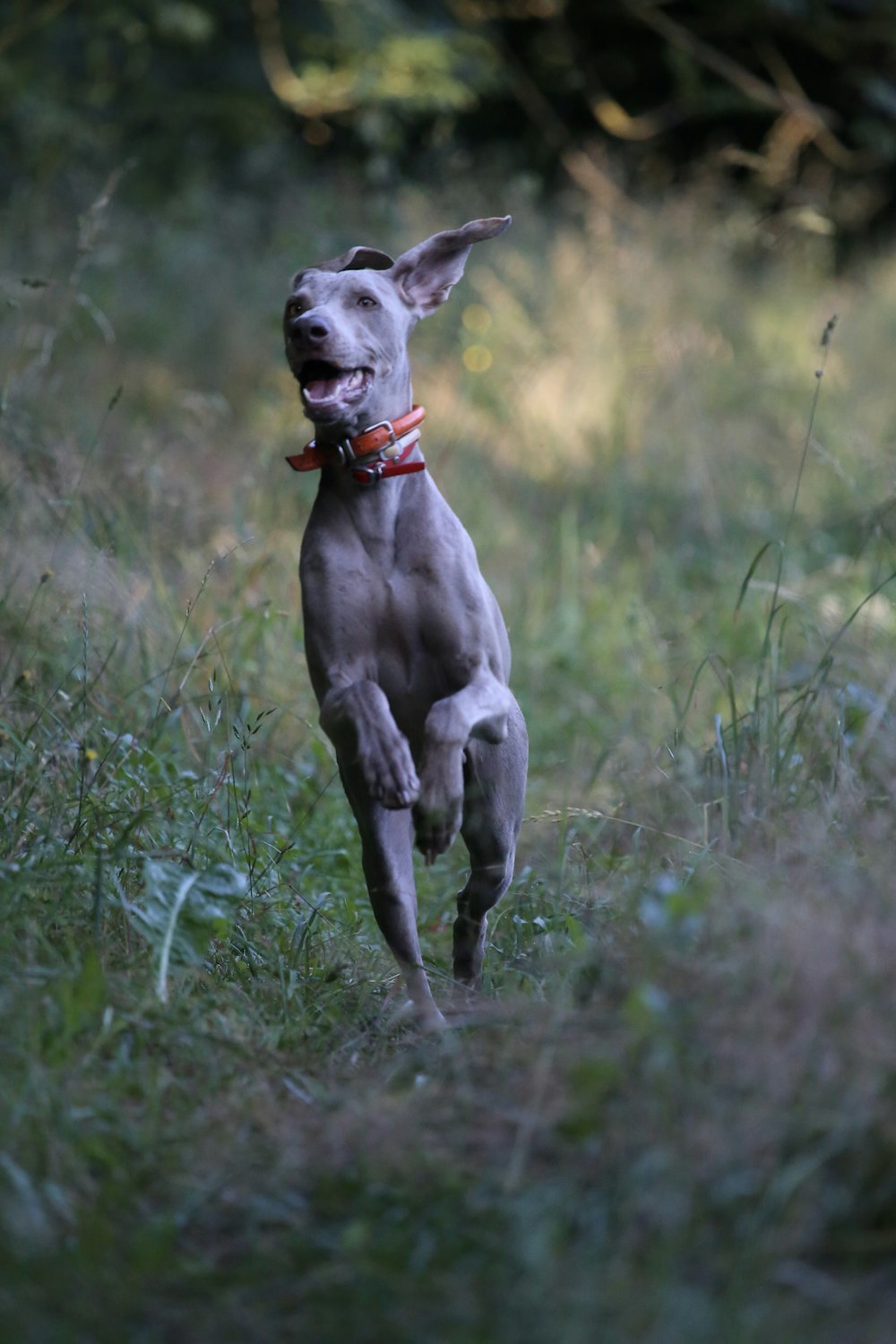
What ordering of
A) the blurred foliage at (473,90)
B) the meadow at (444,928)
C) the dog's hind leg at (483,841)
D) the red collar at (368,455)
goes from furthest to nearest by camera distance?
the blurred foliage at (473,90)
the dog's hind leg at (483,841)
the red collar at (368,455)
the meadow at (444,928)

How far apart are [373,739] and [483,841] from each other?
60cm

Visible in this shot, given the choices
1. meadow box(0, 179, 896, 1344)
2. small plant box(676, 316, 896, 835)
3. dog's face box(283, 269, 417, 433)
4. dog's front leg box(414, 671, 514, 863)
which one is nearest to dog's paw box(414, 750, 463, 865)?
dog's front leg box(414, 671, 514, 863)

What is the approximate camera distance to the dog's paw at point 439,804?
341cm

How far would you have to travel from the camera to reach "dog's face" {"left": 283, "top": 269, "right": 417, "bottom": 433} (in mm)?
3617

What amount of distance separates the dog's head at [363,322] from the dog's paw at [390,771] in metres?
0.78

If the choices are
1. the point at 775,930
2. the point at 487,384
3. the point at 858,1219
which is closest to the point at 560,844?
the point at 775,930

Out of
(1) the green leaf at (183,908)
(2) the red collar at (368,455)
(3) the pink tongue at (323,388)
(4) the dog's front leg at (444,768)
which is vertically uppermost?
(3) the pink tongue at (323,388)

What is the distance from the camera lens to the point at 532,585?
6.95 m

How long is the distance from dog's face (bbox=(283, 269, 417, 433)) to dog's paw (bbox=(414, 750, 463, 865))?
866 millimetres

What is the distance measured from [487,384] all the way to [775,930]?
20.1 ft

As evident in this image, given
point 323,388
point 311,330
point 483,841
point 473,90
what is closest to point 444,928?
point 483,841

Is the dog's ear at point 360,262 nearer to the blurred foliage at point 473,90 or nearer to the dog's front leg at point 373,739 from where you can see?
the dog's front leg at point 373,739

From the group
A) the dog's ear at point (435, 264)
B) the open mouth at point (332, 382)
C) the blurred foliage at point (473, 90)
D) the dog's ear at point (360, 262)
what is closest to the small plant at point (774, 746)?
the dog's ear at point (435, 264)

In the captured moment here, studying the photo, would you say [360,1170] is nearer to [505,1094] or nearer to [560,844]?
[505,1094]
